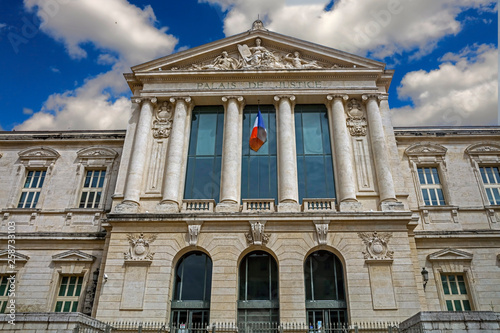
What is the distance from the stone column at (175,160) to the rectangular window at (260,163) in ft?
11.4

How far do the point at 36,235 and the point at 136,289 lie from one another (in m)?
7.47

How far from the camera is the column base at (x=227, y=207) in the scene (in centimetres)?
2118

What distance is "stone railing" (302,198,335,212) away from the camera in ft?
69.5

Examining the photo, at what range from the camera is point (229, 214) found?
20500mm

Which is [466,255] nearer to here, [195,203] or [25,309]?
[195,203]

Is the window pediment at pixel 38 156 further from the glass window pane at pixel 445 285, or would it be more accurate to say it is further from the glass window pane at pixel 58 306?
the glass window pane at pixel 445 285

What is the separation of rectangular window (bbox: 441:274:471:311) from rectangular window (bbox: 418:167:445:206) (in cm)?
422

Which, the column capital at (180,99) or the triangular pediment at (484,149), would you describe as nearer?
the column capital at (180,99)

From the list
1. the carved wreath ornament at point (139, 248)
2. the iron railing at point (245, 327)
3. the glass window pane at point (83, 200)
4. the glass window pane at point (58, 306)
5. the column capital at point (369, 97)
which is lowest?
the iron railing at point (245, 327)

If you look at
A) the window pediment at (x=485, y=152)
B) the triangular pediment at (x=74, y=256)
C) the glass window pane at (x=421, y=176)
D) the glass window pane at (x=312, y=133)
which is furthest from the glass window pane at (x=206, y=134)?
the window pediment at (x=485, y=152)

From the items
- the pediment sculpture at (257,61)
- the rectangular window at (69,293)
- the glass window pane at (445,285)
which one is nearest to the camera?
the glass window pane at (445,285)

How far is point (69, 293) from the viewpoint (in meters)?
21.6

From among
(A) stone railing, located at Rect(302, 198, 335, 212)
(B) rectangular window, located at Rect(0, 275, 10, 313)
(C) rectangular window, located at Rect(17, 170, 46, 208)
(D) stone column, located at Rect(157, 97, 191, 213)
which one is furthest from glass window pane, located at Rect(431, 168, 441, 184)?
(B) rectangular window, located at Rect(0, 275, 10, 313)

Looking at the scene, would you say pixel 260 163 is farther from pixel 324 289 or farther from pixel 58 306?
pixel 58 306
